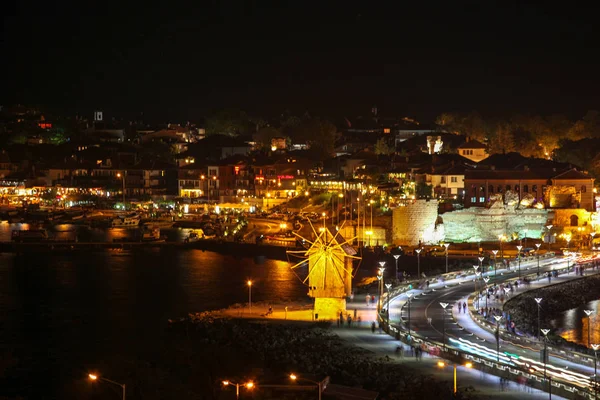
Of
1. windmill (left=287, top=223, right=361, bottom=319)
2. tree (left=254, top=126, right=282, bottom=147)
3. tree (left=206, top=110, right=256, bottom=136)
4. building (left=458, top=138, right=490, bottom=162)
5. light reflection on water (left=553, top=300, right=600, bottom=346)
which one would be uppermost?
tree (left=206, top=110, right=256, bottom=136)

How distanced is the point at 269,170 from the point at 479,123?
37.6ft

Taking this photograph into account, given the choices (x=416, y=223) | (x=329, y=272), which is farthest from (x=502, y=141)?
(x=329, y=272)

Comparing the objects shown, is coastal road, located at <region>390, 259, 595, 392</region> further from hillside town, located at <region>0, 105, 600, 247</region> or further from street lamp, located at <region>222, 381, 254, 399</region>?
hillside town, located at <region>0, 105, 600, 247</region>

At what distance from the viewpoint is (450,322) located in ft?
67.5

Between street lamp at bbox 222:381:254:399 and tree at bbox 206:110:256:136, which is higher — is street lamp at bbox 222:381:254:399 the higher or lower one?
the lower one

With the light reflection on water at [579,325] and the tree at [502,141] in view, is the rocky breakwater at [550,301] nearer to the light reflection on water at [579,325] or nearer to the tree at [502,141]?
the light reflection on water at [579,325]

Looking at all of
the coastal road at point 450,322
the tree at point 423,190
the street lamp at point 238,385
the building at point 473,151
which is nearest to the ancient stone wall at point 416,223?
the tree at point 423,190

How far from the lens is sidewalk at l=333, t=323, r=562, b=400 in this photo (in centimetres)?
1570

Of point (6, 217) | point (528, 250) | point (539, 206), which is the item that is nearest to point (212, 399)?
point (528, 250)

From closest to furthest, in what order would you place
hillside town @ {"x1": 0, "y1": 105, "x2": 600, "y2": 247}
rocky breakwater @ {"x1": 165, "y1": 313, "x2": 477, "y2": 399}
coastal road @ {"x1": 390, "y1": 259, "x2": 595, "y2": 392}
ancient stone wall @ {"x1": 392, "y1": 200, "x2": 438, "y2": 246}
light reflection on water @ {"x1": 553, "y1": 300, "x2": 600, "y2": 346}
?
rocky breakwater @ {"x1": 165, "y1": 313, "x2": 477, "y2": 399}, coastal road @ {"x1": 390, "y1": 259, "x2": 595, "y2": 392}, light reflection on water @ {"x1": 553, "y1": 300, "x2": 600, "y2": 346}, ancient stone wall @ {"x1": 392, "y1": 200, "x2": 438, "y2": 246}, hillside town @ {"x1": 0, "y1": 105, "x2": 600, "y2": 247}

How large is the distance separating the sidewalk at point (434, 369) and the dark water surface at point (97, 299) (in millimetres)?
4265

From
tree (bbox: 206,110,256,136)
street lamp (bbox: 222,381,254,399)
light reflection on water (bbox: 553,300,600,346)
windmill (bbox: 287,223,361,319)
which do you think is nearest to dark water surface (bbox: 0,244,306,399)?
street lamp (bbox: 222,381,254,399)

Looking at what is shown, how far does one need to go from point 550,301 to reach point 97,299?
1113cm

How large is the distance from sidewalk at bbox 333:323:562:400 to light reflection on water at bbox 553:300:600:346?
497 cm
